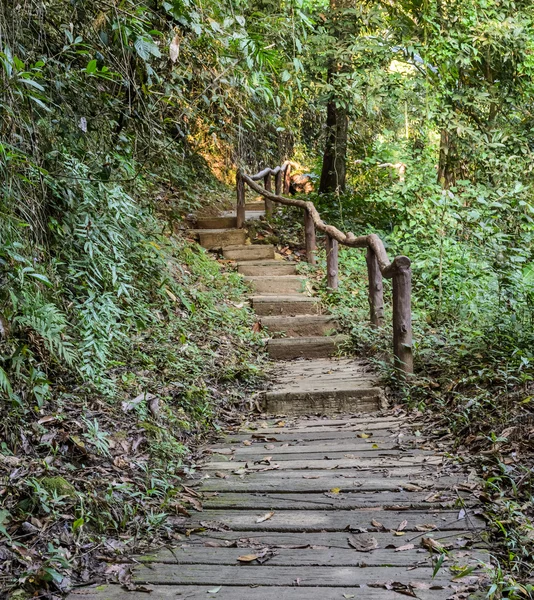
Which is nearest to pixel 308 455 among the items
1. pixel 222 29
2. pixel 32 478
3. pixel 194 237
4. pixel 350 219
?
pixel 32 478

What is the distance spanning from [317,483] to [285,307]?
4939mm

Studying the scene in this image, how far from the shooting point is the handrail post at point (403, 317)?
206 inches

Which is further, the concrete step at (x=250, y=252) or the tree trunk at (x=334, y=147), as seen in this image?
the tree trunk at (x=334, y=147)

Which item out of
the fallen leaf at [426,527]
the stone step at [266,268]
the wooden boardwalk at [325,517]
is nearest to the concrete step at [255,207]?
the stone step at [266,268]

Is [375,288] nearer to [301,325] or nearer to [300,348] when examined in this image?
[300,348]

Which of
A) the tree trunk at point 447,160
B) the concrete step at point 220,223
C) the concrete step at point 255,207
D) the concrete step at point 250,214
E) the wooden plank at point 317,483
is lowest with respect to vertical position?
the wooden plank at point 317,483

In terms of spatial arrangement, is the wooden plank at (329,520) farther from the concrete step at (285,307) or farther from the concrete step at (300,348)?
the concrete step at (285,307)

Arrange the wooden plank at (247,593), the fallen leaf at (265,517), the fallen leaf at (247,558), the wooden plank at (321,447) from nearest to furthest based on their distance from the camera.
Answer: the wooden plank at (247,593), the fallen leaf at (247,558), the fallen leaf at (265,517), the wooden plank at (321,447)

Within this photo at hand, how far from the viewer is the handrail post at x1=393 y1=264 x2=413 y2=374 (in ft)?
17.2

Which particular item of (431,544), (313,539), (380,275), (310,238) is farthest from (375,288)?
(431,544)

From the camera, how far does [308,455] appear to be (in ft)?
13.4

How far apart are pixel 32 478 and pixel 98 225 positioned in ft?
8.09

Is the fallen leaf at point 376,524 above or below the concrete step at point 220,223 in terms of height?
below

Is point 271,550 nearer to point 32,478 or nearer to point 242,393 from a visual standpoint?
point 32,478
